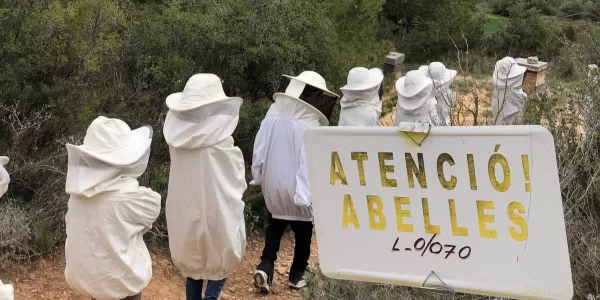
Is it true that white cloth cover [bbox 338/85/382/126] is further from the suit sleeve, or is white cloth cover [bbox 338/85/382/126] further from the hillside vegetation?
the suit sleeve

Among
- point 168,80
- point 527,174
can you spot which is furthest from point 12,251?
point 527,174

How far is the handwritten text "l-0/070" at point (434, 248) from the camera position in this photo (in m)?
1.98

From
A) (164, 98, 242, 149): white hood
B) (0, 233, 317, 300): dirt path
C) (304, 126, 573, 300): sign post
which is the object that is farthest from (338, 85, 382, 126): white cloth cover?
(304, 126, 573, 300): sign post

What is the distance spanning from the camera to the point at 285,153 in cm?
496

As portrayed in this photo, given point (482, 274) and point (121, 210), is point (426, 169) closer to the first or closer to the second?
point (482, 274)

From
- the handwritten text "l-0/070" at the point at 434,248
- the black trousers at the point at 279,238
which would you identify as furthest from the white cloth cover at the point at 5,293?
the black trousers at the point at 279,238

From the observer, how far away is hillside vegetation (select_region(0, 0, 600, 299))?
11.6ft

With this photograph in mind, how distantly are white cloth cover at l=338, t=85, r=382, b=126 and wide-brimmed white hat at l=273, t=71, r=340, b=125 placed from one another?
72cm

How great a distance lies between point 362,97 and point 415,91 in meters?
0.61

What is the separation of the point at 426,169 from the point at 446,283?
0.36 meters

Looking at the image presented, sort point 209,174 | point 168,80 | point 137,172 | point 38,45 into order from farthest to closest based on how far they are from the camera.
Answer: point 168,80
point 38,45
point 209,174
point 137,172

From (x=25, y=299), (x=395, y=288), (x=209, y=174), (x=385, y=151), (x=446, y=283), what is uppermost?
(x=385, y=151)

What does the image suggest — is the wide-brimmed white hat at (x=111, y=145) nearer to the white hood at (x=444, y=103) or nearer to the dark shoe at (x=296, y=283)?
the white hood at (x=444, y=103)

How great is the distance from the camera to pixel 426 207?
2.04 meters
